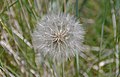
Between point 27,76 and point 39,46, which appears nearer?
point 39,46

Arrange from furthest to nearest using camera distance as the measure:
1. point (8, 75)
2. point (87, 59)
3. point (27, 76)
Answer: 1. point (87, 59)
2. point (27, 76)
3. point (8, 75)

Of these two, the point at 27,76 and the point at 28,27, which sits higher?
the point at 28,27

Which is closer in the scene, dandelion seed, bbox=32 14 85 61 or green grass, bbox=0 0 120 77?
dandelion seed, bbox=32 14 85 61

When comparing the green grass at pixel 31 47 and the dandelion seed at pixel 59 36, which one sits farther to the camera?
the green grass at pixel 31 47

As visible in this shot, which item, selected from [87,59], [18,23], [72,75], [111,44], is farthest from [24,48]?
[111,44]

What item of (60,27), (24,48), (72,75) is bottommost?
(72,75)

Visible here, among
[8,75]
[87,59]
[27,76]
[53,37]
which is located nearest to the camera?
[53,37]

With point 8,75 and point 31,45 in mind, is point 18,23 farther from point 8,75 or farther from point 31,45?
point 8,75

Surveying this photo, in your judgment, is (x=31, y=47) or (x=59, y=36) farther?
(x=31, y=47)
